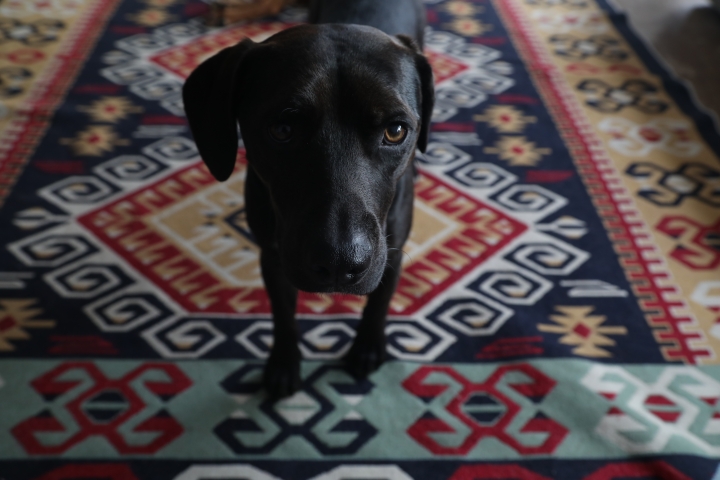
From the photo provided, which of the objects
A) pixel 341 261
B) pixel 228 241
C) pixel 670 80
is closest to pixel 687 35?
pixel 670 80

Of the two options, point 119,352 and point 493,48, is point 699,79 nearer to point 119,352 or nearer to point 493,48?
point 493,48

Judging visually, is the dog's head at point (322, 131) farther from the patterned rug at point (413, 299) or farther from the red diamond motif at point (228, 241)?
the red diamond motif at point (228, 241)

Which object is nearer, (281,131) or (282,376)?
(281,131)

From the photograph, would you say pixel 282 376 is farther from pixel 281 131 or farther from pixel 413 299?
pixel 281 131

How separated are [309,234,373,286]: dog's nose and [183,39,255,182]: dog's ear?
370mm

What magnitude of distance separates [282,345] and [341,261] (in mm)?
559

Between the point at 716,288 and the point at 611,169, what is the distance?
0.65 metres

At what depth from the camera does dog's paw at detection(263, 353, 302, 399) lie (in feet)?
5.19

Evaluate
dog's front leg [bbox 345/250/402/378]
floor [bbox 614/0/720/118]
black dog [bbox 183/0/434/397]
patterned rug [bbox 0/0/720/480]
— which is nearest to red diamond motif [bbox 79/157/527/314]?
patterned rug [bbox 0/0/720/480]

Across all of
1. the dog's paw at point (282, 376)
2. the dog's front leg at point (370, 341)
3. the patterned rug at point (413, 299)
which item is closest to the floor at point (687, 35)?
the patterned rug at point (413, 299)

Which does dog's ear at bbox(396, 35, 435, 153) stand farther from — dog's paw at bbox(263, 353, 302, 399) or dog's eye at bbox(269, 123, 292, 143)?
dog's paw at bbox(263, 353, 302, 399)

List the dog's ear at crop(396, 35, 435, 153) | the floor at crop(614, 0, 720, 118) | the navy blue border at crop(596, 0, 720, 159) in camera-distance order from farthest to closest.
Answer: the floor at crop(614, 0, 720, 118) < the navy blue border at crop(596, 0, 720, 159) < the dog's ear at crop(396, 35, 435, 153)

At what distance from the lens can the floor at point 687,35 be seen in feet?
9.81

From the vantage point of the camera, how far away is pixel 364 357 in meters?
1.64
